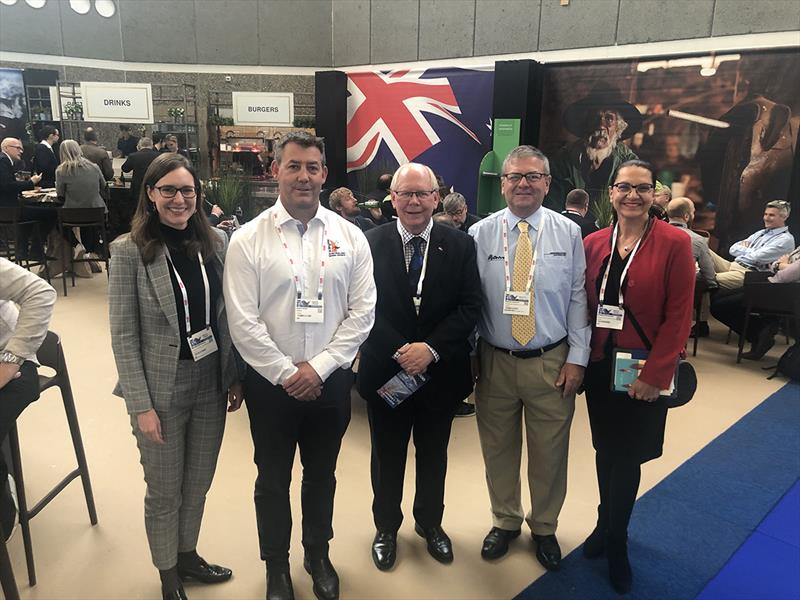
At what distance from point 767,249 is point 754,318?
70 cm

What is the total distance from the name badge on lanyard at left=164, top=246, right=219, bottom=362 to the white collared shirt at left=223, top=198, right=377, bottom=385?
0.09 metres

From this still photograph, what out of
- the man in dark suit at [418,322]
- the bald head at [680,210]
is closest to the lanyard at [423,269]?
the man in dark suit at [418,322]

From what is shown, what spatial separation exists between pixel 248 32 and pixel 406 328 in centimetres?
1100

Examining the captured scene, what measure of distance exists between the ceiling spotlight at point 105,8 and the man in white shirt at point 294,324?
11.5 meters

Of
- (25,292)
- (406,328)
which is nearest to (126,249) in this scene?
(25,292)

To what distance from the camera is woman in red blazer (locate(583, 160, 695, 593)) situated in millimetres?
2086

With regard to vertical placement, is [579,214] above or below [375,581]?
above

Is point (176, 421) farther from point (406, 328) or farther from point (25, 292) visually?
point (406, 328)

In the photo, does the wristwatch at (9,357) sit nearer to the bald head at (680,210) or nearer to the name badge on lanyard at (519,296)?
the name badge on lanyard at (519,296)

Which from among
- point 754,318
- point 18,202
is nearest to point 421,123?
point 18,202

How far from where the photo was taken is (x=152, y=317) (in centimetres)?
188

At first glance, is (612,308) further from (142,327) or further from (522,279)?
(142,327)

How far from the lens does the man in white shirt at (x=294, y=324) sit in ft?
6.32

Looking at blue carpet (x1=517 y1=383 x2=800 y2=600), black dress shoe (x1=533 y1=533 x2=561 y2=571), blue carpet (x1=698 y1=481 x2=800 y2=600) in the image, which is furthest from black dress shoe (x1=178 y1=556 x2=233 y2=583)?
blue carpet (x1=698 y1=481 x2=800 y2=600)
